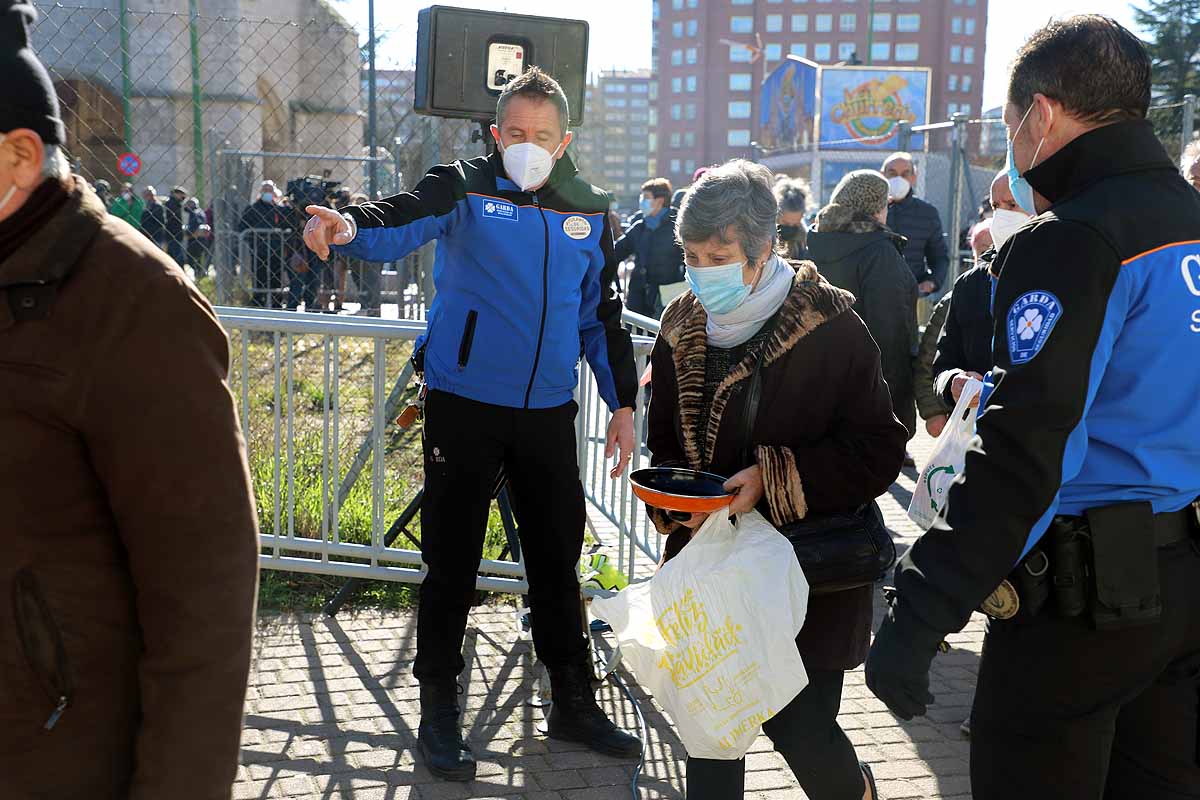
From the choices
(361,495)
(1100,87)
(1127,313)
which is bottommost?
(361,495)

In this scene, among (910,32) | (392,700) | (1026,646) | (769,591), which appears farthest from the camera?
(910,32)

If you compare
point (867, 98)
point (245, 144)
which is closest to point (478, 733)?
point (245, 144)

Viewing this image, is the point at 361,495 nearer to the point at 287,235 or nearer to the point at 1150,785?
the point at 1150,785

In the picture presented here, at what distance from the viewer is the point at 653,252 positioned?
10.3m

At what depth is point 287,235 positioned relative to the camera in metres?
13.6

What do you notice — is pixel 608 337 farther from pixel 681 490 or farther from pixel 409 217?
pixel 681 490

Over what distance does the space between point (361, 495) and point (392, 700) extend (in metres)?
1.69

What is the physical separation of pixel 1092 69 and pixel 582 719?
109 inches

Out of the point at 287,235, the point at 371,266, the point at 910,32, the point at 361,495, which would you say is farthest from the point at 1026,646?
the point at 910,32

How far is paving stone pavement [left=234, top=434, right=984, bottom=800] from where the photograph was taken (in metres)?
3.79

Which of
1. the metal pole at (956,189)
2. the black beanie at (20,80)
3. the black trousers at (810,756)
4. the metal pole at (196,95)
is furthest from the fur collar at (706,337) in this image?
the metal pole at (956,189)

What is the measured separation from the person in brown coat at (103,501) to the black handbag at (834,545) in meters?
1.52

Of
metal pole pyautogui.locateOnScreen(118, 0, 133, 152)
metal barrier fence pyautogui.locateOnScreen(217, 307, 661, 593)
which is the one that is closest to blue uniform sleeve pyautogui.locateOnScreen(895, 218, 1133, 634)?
metal barrier fence pyautogui.locateOnScreen(217, 307, 661, 593)

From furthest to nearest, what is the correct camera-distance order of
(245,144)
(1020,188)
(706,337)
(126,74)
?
1. (245,144)
2. (126,74)
3. (706,337)
4. (1020,188)
